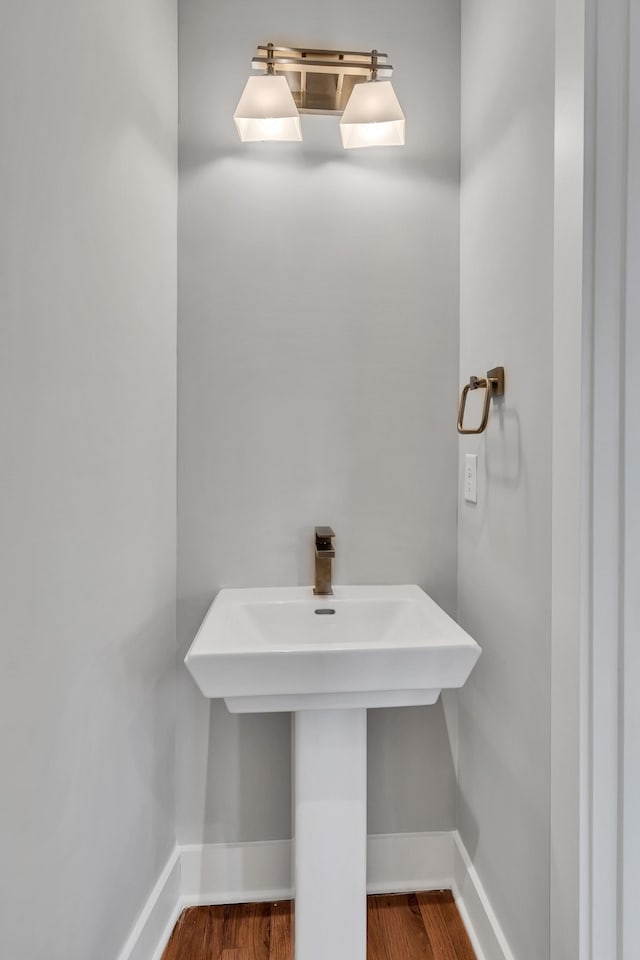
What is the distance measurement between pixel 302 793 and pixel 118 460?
0.83 metres

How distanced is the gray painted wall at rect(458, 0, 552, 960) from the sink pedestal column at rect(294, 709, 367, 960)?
0.34 m

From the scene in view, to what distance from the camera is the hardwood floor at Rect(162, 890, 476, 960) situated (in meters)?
1.38

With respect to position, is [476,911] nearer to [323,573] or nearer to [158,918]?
[158,918]

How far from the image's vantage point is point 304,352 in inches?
63.0

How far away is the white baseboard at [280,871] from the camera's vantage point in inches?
59.1

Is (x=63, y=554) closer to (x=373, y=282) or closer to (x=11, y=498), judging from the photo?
(x=11, y=498)

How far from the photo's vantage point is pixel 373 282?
161 cm

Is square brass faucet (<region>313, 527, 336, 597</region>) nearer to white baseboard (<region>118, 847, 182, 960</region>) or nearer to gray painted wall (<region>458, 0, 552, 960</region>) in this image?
gray painted wall (<region>458, 0, 552, 960</region>)

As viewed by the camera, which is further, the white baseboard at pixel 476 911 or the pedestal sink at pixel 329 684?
the white baseboard at pixel 476 911

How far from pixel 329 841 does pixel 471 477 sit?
3.04ft

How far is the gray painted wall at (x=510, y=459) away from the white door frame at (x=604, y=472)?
5.3 inches

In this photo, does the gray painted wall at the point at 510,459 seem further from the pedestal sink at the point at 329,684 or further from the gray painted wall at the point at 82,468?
the gray painted wall at the point at 82,468

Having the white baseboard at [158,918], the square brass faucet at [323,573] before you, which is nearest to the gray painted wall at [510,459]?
the square brass faucet at [323,573]

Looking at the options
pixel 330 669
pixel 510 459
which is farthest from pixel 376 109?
pixel 330 669
